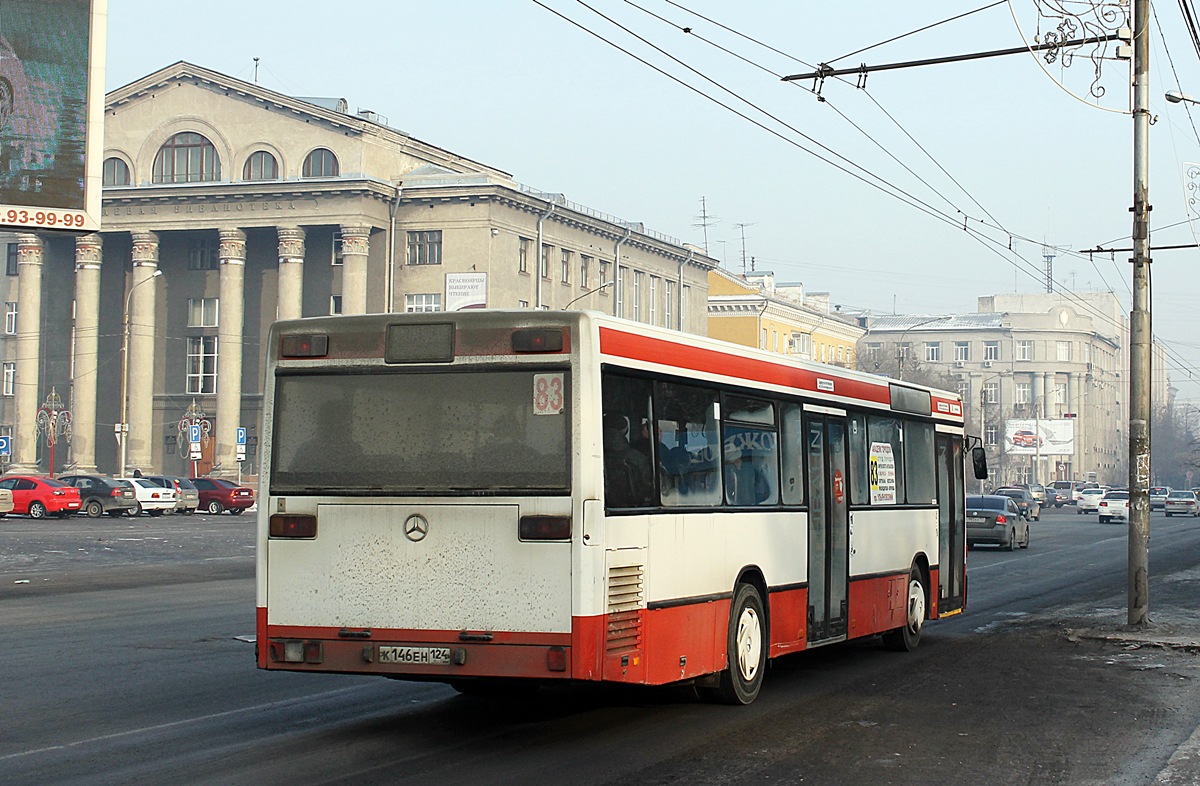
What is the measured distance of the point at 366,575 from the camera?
9492mm

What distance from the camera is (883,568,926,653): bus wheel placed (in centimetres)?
1555

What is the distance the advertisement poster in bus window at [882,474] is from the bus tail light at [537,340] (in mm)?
5913

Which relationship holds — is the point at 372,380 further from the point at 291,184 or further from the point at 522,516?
the point at 291,184

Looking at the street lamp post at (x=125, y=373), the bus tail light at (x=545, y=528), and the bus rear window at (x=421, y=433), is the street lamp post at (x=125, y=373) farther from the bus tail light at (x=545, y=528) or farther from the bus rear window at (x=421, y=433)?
the bus tail light at (x=545, y=528)

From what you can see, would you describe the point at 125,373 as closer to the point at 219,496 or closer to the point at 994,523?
the point at 219,496

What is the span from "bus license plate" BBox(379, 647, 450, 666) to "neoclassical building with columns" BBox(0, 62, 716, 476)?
62.2m

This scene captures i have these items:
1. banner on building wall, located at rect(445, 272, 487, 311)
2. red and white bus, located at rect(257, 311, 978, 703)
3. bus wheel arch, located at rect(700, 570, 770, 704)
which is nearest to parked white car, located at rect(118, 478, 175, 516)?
banner on building wall, located at rect(445, 272, 487, 311)

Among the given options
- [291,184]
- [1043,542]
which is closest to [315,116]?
[291,184]

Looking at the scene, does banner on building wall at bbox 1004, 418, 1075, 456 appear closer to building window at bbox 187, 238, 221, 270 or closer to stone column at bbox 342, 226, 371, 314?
stone column at bbox 342, 226, 371, 314

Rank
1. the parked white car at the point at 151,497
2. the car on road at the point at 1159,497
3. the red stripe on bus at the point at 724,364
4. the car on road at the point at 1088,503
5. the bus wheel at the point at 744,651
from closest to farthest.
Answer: the red stripe on bus at the point at 724,364, the bus wheel at the point at 744,651, the parked white car at the point at 151,497, the car on road at the point at 1088,503, the car on road at the point at 1159,497

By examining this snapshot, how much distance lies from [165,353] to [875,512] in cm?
6751

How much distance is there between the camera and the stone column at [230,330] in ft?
241

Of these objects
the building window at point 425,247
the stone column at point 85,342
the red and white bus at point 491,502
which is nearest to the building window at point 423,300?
the building window at point 425,247

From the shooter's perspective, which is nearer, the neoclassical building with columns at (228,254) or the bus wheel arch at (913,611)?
the bus wheel arch at (913,611)
